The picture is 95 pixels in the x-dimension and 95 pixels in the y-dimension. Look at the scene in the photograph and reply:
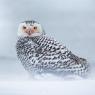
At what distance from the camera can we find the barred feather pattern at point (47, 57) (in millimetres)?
1907

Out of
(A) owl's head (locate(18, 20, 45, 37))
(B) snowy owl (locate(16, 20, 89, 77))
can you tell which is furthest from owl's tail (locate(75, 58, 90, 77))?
(A) owl's head (locate(18, 20, 45, 37))

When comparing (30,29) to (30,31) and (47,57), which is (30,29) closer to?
(30,31)

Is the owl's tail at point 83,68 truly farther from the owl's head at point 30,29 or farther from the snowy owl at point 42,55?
the owl's head at point 30,29

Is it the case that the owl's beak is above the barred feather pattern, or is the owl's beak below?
above

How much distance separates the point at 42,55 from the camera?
6.32ft

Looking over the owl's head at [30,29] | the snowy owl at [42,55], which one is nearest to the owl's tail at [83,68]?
the snowy owl at [42,55]

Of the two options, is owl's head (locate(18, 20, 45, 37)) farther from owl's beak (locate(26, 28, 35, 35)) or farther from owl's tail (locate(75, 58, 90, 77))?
owl's tail (locate(75, 58, 90, 77))

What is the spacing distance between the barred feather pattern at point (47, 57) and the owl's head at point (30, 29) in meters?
0.02

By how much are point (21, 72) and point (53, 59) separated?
7.9 inches

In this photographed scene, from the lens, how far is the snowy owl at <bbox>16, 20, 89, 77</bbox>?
190 cm

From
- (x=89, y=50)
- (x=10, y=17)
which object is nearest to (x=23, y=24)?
(x=10, y=17)

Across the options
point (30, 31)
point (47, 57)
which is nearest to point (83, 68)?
point (47, 57)

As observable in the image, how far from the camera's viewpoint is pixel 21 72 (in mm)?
1916

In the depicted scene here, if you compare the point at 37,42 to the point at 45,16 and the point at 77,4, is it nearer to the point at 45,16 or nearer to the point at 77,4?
the point at 45,16
